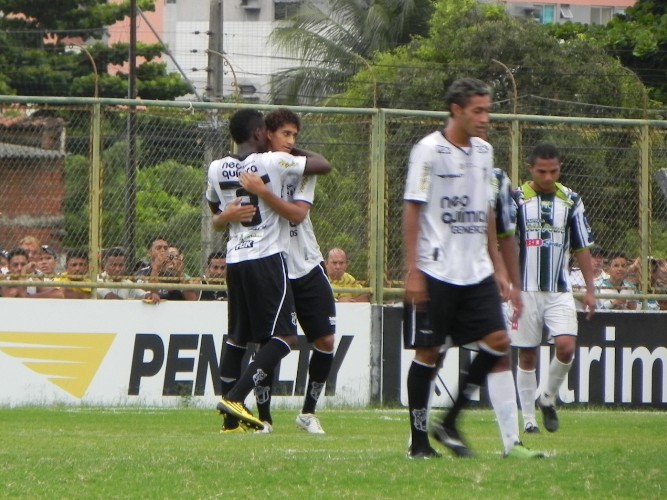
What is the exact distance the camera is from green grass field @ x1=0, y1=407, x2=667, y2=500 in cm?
623

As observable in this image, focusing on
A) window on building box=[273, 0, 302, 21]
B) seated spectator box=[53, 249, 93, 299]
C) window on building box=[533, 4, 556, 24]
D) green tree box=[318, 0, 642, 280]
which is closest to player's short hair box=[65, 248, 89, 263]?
seated spectator box=[53, 249, 93, 299]

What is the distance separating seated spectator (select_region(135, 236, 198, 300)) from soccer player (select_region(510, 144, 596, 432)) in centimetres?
407

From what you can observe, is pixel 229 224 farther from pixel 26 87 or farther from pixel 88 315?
pixel 26 87

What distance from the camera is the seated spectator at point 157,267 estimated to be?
14086 millimetres

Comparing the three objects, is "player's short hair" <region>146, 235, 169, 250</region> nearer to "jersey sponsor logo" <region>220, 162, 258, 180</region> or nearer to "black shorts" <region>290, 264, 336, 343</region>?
"black shorts" <region>290, 264, 336, 343</region>

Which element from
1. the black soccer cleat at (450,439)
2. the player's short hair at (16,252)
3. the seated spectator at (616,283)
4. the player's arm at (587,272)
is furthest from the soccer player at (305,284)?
the seated spectator at (616,283)

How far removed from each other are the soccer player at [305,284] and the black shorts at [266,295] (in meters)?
0.26

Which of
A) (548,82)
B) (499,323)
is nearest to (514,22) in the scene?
(548,82)

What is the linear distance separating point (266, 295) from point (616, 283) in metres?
6.29

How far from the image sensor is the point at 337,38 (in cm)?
4659

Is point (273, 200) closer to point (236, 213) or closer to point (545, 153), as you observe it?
point (236, 213)

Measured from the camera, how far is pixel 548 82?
1139 inches

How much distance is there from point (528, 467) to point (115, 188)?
26.1 feet

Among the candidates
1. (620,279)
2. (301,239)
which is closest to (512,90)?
(620,279)
